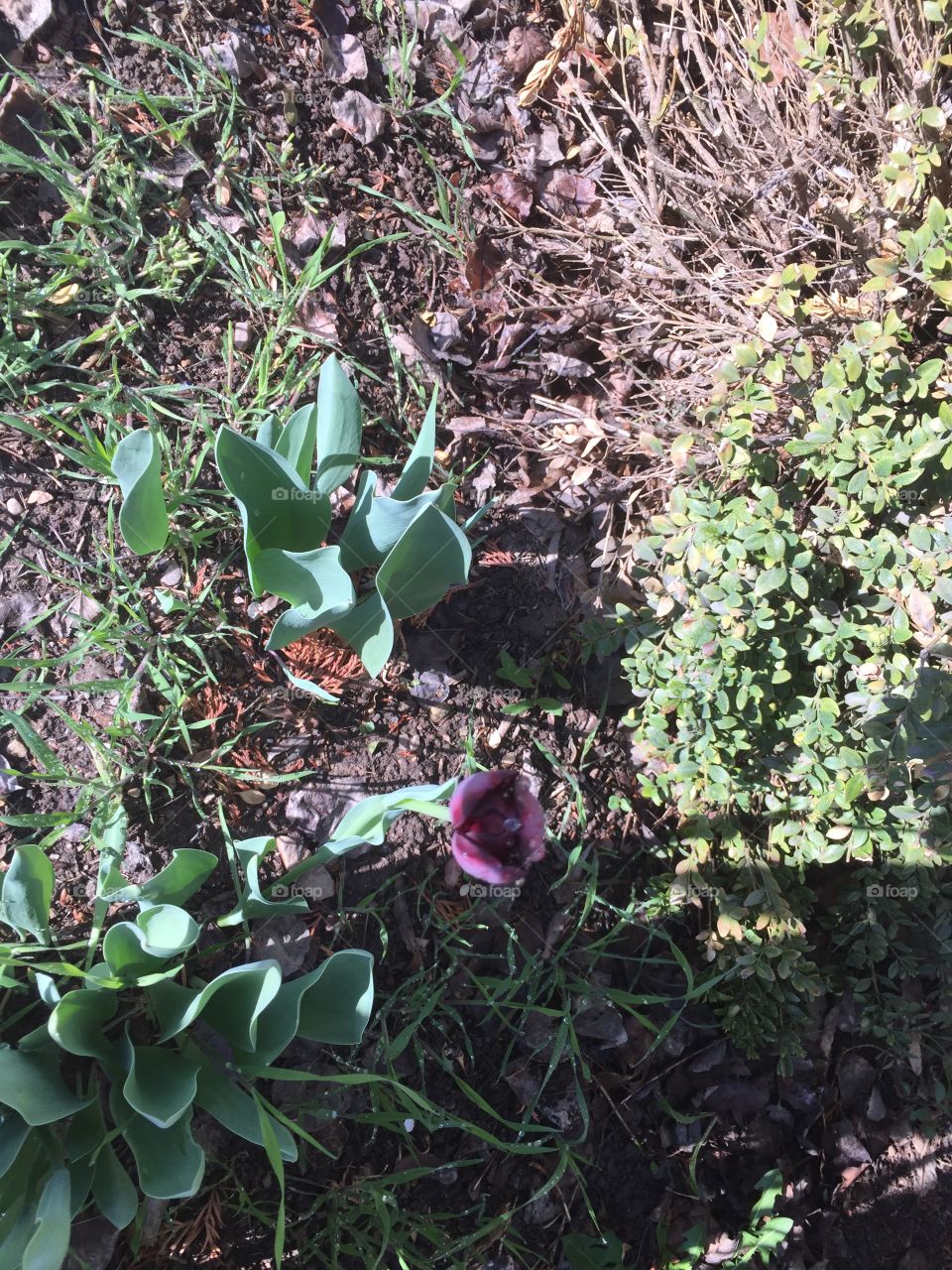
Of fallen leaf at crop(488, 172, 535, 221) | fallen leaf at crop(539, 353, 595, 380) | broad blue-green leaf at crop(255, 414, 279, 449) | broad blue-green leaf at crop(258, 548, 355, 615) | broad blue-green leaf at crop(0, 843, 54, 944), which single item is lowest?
fallen leaf at crop(539, 353, 595, 380)

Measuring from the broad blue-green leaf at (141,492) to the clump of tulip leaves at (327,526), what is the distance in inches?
6.3

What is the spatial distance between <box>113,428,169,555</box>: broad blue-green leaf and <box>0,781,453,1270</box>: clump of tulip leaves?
2.11 feet

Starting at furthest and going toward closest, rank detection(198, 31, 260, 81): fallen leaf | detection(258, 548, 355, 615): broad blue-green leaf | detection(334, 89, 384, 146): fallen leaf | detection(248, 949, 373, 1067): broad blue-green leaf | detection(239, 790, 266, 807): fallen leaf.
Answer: detection(334, 89, 384, 146): fallen leaf < detection(198, 31, 260, 81): fallen leaf < detection(239, 790, 266, 807): fallen leaf < detection(258, 548, 355, 615): broad blue-green leaf < detection(248, 949, 373, 1067): broad blue-green leaf

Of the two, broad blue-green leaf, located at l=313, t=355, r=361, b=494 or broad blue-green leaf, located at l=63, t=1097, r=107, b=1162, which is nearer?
broad blue-green leaf, located at l=63, t=1097, r=107, b=1162

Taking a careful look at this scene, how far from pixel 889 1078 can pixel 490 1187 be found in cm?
113

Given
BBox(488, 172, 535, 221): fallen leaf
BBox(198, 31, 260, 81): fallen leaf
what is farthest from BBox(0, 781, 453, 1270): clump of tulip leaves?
BBox(198, 31, 260, 81): fallen leaf

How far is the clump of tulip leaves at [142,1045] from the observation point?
4.92 ft

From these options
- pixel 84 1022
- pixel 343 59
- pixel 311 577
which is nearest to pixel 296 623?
pixel 311 577

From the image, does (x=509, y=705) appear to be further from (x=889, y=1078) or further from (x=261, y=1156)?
(x=889, y=1078)

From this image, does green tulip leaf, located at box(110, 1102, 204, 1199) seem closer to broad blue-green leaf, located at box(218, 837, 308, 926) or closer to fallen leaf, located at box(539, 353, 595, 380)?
broad blue-green leaf, located at box(218, 837, 308, 926)

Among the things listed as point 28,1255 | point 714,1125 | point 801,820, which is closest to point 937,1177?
point 714,1125

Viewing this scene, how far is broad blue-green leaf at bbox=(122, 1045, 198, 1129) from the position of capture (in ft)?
4.79

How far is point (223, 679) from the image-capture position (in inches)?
86.2

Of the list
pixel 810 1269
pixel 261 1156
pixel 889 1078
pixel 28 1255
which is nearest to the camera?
pixel 28 1255
